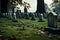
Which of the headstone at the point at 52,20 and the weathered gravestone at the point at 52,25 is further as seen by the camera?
the headstone at the point at 52,20

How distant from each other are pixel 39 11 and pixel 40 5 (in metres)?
1.04

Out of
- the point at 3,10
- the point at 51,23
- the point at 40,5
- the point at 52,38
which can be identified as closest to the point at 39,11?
the point at 40,5

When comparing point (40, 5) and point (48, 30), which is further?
point (40, 5)

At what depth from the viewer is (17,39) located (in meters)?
11.3

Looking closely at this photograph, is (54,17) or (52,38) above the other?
(54,17)

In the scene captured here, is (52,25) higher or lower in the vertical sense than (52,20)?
lower

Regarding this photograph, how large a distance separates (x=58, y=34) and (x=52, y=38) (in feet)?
5.33

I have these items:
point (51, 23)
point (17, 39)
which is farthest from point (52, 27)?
point (17, 39)

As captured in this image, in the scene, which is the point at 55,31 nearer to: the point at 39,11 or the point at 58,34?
Result: the point at 58,34

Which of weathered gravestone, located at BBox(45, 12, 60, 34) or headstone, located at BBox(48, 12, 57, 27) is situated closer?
weathered gravestone, located at BBox(45, 12, 60, 34)

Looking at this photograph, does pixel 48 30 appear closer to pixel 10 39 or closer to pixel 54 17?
pixel 54 17

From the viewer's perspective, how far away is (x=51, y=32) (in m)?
14.1

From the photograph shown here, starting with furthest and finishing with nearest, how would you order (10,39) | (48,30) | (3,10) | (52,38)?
(3,10) < (48,30) < (52,38) < (10,39)

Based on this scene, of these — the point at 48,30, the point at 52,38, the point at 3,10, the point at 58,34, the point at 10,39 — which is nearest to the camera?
the point at 10,39
